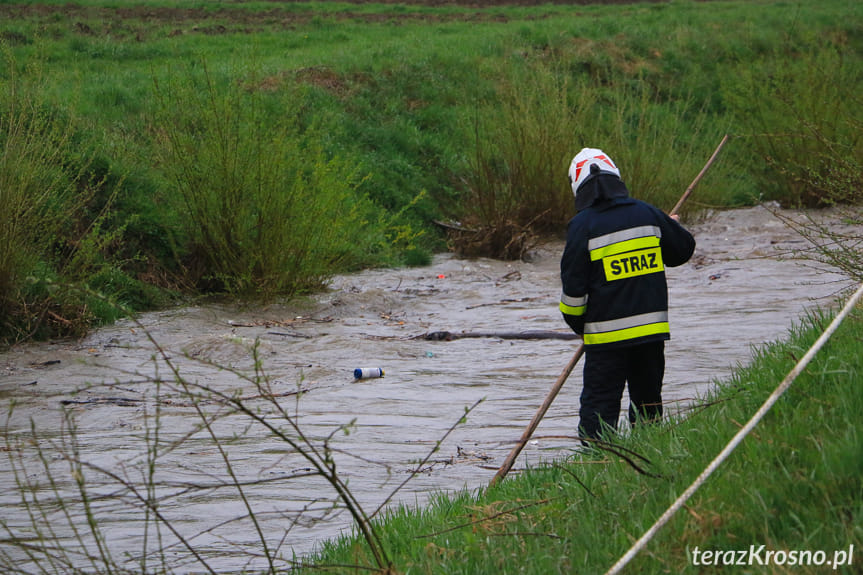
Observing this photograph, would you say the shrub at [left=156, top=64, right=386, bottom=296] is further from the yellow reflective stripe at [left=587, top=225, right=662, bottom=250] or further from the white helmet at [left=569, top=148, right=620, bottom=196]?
the yellow reflective stripe at [left=587, top=225, right=662, bottom=250]

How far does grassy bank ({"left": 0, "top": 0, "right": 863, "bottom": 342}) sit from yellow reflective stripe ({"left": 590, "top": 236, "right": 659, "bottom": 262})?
1.14 m

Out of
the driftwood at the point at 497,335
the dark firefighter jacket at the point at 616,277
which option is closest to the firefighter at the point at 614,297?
the dark firefighter jacket at the point at 616,277

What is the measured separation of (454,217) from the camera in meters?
17.0

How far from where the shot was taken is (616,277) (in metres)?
5.11

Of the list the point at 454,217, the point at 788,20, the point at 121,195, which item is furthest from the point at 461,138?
the point at 788,20

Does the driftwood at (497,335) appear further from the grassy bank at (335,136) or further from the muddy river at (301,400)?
the grassy bank at (335,136)

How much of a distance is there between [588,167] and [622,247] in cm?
51

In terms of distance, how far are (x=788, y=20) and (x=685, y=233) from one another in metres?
26.7

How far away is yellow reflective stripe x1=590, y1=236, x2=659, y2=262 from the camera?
202 inches

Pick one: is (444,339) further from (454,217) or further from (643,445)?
(454,217)

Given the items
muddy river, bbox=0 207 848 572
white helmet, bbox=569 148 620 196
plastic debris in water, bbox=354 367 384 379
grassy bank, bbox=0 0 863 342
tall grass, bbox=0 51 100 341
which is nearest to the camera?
muddy river, bbox=0 207 848 572

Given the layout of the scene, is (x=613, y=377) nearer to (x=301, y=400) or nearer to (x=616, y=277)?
(x=616, y=277)

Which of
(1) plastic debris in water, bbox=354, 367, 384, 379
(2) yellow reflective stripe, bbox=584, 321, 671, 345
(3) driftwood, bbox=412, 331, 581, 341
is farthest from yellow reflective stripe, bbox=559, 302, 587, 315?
(3) driftwood, bbox=412, 331, 581, 341

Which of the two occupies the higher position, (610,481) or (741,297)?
(610,481)
